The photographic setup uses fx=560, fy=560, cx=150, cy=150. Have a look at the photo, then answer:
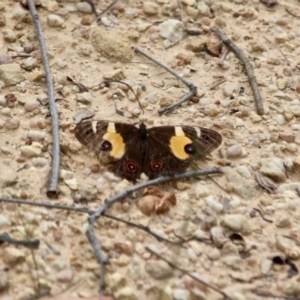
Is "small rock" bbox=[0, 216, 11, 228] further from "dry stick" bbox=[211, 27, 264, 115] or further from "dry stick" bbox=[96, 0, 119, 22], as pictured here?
"dry stick" bbox=[96, 0, 119, 22]

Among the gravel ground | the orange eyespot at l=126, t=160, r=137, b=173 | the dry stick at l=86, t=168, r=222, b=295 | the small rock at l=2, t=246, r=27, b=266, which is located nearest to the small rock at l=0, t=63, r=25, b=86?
the gravel ground

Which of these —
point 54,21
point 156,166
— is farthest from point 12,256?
point 54,21

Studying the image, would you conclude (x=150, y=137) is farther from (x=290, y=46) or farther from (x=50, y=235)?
(x=290, y=46)

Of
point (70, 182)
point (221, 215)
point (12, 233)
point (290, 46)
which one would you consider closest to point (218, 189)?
point (221, 215)

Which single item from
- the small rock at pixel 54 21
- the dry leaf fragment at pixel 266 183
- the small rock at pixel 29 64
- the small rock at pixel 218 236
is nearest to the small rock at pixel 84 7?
the small rock at pixel 54 21

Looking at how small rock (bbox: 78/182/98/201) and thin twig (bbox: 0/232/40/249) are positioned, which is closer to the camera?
thin twig (bbox: 0/232/40/249)

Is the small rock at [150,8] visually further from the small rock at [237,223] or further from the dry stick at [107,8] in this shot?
the small rock at [237,223]
